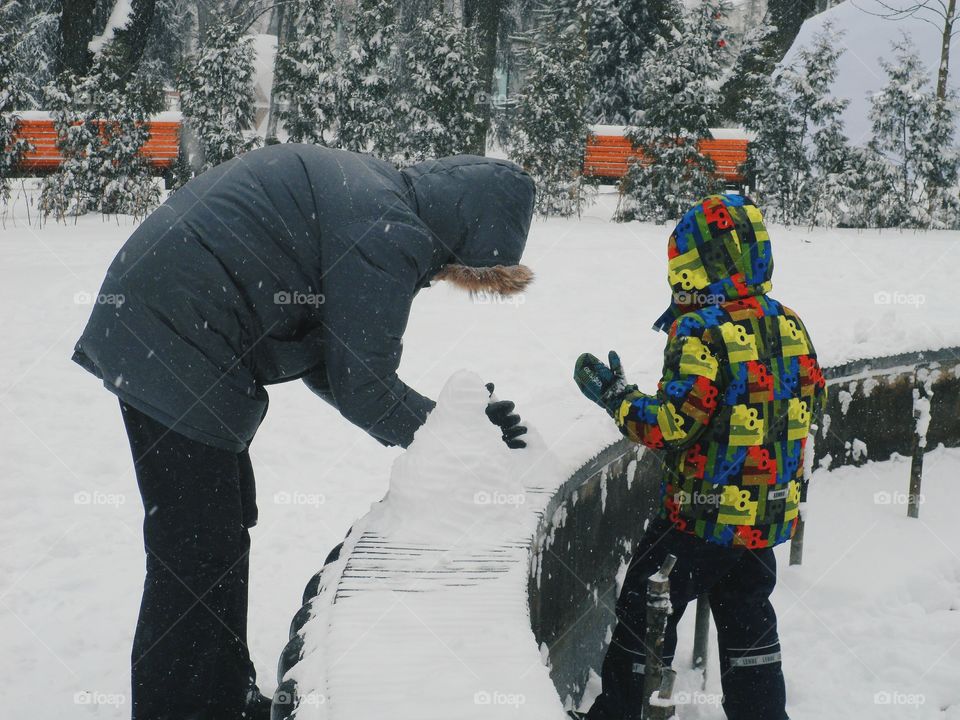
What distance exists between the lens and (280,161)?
224 cm

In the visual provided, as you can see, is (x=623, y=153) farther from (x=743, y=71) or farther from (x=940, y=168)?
(x=940, y=168)

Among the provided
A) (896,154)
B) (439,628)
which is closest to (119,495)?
(439,628)

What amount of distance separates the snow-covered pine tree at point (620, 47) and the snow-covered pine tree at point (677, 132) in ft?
20.1

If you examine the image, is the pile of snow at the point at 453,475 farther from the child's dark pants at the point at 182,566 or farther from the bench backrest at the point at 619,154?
the bench backrest at the point at 619,154

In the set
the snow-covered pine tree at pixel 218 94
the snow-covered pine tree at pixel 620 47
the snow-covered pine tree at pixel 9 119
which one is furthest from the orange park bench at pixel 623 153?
the snow-covered pine tree at pixel 9 119

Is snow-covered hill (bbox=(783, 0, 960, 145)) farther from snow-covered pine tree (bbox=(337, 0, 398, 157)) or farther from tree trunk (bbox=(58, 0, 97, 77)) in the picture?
tree trunk (bbox=(58, 0, 97, 77))

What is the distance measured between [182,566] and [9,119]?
1218 centimetres

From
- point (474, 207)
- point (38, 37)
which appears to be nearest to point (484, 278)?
point (474, 207)

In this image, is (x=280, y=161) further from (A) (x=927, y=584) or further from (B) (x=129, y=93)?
(B) (x=129, y=93)

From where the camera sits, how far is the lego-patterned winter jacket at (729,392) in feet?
7.53

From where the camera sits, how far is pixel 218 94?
44.8 ft

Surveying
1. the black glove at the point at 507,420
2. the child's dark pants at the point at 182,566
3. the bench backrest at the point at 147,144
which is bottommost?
the child's dark pants at the point at 182,566

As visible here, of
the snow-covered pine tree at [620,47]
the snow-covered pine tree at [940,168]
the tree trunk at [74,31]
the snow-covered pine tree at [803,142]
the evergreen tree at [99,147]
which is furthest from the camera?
the snow-covered pine tree at [620,47]

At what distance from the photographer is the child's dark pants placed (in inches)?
84.6
